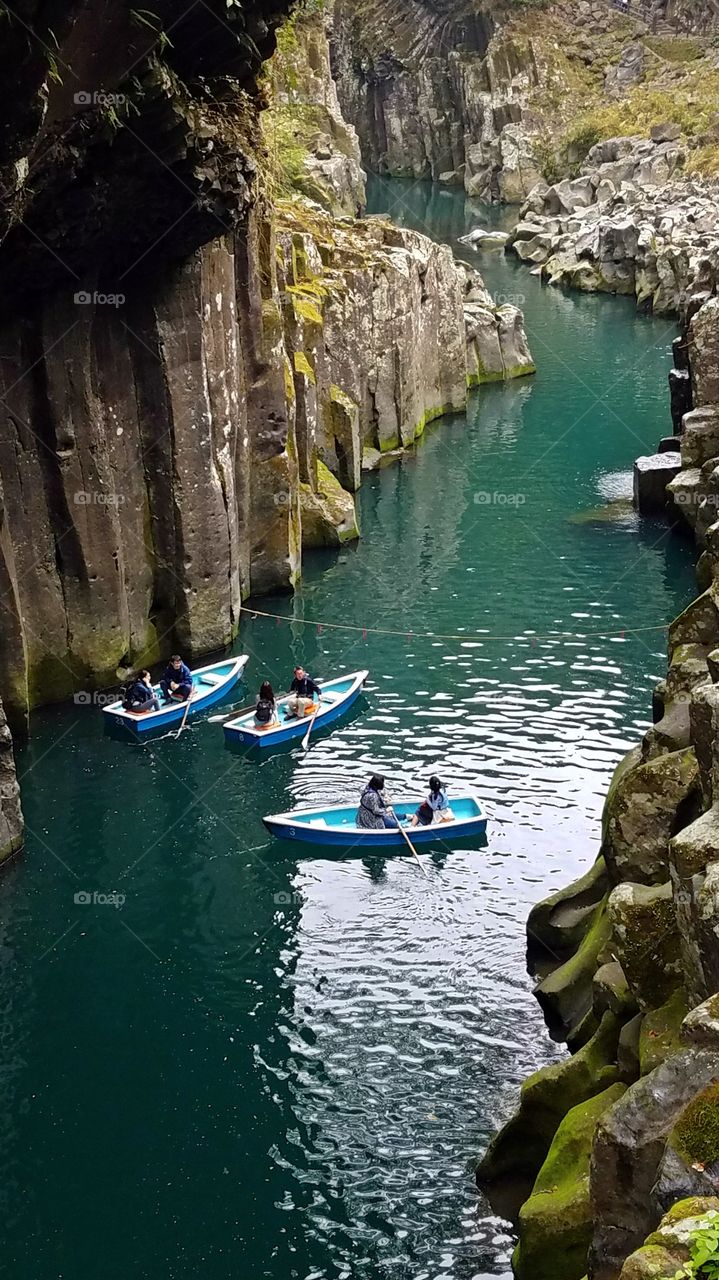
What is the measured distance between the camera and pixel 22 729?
29250 mm

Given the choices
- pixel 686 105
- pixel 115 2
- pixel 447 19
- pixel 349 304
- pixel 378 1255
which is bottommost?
pixel 378 1255

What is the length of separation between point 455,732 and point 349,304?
23.8 metres

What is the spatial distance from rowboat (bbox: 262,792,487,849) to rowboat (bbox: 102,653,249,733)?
5580 millimetres

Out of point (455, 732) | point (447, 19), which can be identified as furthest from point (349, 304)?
point (447, 19)

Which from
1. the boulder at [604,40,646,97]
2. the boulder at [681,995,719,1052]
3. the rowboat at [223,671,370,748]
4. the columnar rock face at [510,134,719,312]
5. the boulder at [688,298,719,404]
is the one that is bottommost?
the rowboat at [223,671,370,748]

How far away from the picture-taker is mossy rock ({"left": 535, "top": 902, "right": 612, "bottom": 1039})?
18797mm

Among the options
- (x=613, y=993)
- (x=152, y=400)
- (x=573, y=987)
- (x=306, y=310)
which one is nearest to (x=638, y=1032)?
(x=613, y=993)

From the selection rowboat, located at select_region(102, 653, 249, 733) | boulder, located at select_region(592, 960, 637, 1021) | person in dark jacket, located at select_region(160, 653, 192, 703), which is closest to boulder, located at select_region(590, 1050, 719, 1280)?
boulder, located at select_region(592, 960, 637, 1021)

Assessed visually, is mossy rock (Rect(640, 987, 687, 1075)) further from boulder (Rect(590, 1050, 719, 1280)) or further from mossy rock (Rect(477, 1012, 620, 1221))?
mossy rock (Rect(477, 1012, 620, 1221))

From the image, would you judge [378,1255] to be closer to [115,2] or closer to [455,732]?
[455,732]

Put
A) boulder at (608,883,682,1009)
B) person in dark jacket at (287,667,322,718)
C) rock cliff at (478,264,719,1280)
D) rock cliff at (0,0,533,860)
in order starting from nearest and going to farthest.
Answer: rock cliff at (478,264,719,1280)
boulder at (608,883,682,1009)
rock cliff at (0,0,533,860)
person in dark jacket at (287,667,322,718)

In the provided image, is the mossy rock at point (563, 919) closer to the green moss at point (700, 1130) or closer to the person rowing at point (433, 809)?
the person rowing at point (433, 809)

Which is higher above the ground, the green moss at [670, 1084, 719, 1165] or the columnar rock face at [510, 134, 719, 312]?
the columnar rock face at [510, 134, 719, 312]

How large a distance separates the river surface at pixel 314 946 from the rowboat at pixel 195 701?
62 cm
